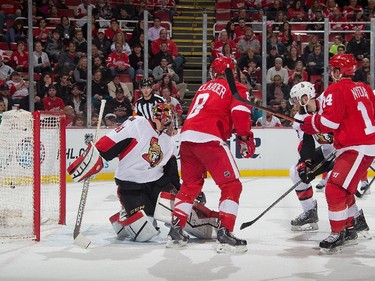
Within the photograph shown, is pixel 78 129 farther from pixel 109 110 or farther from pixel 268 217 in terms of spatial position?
pixel 268 217

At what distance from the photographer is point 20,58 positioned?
9828 millimetres

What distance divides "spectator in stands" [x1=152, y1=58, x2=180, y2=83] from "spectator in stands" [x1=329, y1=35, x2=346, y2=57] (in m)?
2.14

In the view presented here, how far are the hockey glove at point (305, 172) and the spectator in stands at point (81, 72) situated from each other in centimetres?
478

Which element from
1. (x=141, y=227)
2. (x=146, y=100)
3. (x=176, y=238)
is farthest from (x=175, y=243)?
(x=146, y=100)

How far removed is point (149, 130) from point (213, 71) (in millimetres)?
585

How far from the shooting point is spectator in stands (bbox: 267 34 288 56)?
1054 cm

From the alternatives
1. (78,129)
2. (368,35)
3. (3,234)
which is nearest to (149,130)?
(3,234)

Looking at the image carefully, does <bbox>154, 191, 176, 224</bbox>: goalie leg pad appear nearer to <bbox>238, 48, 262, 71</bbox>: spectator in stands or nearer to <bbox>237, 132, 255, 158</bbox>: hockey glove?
<bbox>237, 132, 255, 158</bbox>: hockey glove

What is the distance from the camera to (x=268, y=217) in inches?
253

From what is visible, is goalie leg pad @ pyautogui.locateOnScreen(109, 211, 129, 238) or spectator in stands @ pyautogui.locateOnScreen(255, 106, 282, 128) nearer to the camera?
goalie leg pad @ pyautogui.locateOnScreen(109, 211, 129, 238)

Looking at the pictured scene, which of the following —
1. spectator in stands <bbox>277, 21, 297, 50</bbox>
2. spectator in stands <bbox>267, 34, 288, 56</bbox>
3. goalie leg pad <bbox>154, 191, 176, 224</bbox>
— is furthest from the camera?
spectator in stands <bbox>277, 21, 297, 50</bbox>

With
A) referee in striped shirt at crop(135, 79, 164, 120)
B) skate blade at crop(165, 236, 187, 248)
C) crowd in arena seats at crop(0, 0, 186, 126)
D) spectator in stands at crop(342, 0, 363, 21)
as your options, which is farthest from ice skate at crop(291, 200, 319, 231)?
spectator in stands at crop(342, 0, 363, 21)

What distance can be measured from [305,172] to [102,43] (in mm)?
5588

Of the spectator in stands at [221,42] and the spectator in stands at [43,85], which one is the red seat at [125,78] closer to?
the spectator in stands at [43,85]
